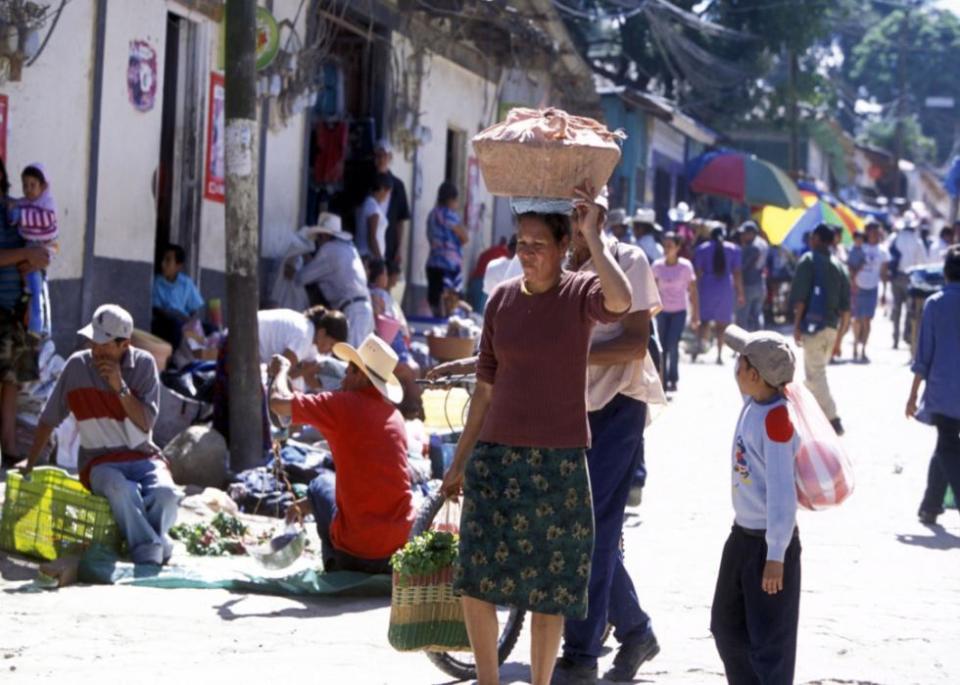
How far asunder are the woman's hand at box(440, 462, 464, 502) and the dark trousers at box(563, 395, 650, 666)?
0.48 meters

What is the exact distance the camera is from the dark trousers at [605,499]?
589 cm

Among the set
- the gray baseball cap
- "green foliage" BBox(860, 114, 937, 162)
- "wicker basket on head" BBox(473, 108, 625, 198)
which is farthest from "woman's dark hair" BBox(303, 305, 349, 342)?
"green foliage" BBox(860, 114, 937, 162)

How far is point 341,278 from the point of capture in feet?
45.6

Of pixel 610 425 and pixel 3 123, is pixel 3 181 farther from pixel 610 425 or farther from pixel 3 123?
pixel 610 425

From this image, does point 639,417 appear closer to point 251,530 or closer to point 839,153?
point 251,530

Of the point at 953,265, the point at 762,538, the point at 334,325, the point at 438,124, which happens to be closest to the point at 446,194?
the point at 438,124

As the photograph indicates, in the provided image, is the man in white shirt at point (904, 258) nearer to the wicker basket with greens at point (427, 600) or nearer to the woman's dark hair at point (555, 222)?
the wicker basket with greens at point (427, 600)

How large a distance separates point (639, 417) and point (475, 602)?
1132mm

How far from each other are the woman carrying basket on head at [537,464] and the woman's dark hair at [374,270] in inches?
379

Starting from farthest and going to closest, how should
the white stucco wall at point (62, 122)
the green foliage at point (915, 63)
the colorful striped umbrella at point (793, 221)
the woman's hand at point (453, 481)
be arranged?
the green foliage at point (915, 63)
the colorful striped umbrella at point (793, 221)
the white stucco wall at point (62, 122)
the woman's hand at point (453, 481)

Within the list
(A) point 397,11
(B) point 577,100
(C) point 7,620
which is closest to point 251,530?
(C) point 7,620

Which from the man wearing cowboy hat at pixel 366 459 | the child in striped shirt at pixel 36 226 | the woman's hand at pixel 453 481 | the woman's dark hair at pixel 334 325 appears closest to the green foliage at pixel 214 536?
the man wearing cowboy hat at pixel 366 459

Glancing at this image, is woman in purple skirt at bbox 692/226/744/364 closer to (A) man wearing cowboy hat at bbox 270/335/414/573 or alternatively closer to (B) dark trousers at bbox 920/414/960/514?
(B) dark trousers at bbox 920/414/960/514

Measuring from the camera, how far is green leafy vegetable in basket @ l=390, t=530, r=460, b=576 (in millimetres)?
5914
